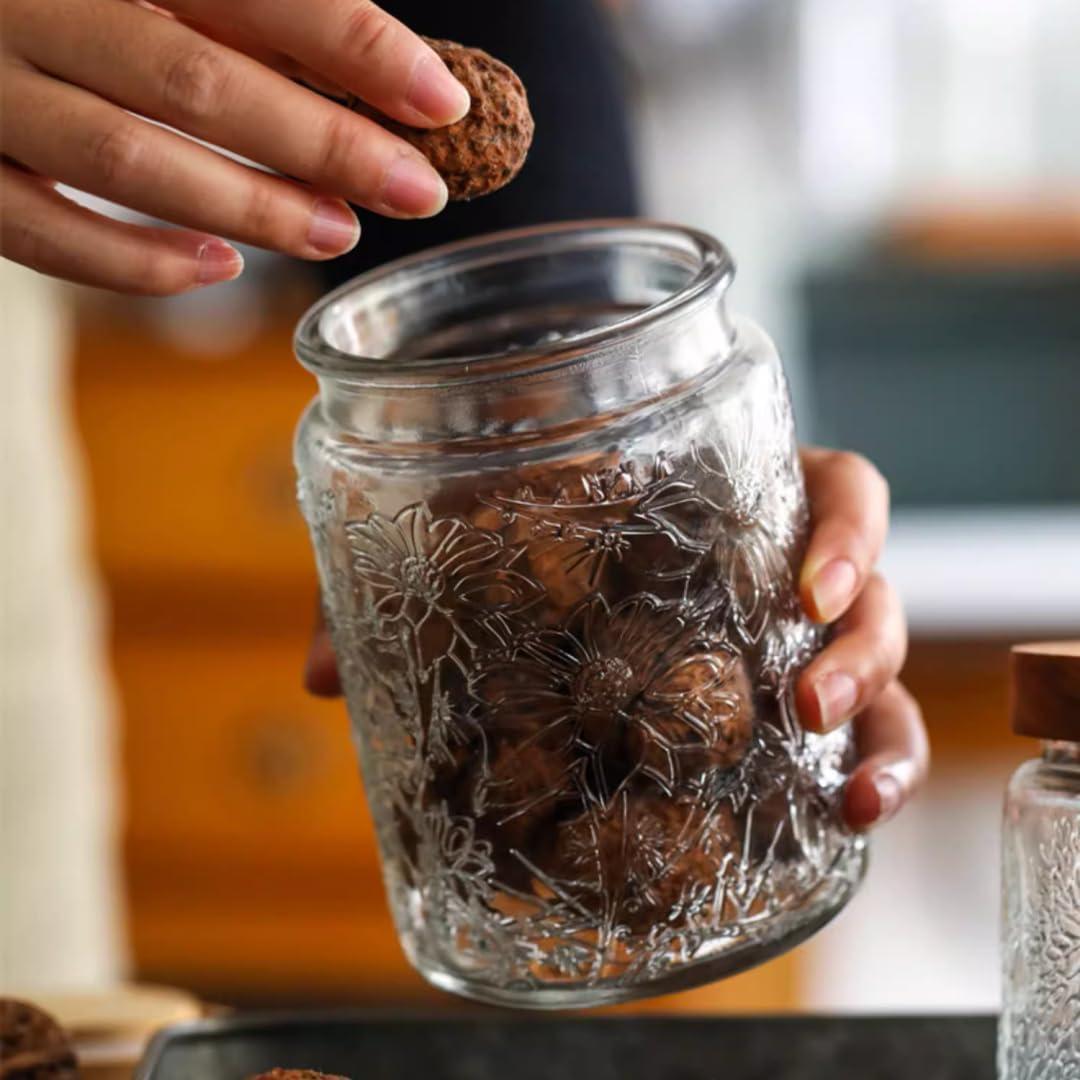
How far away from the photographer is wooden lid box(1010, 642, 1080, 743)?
457mm

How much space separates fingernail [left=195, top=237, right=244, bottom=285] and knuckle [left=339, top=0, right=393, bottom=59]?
75mm

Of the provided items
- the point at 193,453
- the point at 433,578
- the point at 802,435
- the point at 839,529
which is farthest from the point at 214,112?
the point at 802,435

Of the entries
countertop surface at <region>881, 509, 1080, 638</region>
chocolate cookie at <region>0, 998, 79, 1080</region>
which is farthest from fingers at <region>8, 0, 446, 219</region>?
countertop surface at <region>881, 509, 1080, 638</region>

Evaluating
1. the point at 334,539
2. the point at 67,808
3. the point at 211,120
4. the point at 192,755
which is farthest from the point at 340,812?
the point at 211,120

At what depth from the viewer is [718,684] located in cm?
46

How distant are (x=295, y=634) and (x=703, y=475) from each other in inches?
44.6

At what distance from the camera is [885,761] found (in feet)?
1.75

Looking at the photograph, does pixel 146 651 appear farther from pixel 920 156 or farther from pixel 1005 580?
pixel 920 156

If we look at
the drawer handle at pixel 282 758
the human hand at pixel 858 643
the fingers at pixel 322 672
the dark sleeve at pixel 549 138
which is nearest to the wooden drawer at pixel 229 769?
the drawer handle at pixel 282 758

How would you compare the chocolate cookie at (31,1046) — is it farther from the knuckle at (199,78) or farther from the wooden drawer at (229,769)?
the wooden drawer at (229,769)

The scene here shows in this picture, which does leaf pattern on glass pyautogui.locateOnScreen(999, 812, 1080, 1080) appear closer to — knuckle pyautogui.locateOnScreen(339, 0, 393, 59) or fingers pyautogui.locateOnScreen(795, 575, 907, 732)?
fingers pyautogui.locateOnScreen(795, 575, 907, 732)

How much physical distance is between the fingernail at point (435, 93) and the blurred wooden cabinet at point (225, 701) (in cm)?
109

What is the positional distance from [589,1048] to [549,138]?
1.39 ft

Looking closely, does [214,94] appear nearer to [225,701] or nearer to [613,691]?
[613,691]
